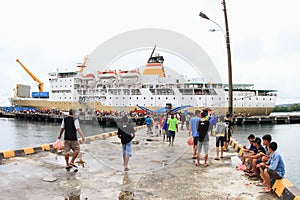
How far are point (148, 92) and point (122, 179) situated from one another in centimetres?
3255

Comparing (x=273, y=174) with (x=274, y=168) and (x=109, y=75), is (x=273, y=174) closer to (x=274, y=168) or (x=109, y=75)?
(x=274, y=168)

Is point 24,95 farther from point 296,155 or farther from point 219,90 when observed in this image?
point 296,155

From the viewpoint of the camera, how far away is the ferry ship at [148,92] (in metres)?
36.6

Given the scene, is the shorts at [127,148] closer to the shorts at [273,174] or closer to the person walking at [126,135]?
the person walking at [126,135]

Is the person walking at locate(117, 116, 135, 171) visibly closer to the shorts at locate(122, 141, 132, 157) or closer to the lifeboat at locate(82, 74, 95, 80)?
the shorts at locate(122, 141, 132, 157)

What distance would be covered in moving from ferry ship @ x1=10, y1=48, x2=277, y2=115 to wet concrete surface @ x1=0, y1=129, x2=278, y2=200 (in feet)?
88.9

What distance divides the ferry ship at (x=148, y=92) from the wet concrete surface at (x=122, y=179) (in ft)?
88.9

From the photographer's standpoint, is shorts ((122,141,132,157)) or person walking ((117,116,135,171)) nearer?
person walking ((117,116,135,171))

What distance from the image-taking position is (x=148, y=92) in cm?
3738

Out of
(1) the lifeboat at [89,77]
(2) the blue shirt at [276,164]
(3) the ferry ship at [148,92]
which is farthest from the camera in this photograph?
(1) the lifeboat at [89,77]

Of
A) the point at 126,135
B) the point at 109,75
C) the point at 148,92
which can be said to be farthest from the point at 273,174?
the point at 109,75

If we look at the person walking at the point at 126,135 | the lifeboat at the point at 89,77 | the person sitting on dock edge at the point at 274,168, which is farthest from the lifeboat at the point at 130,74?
the person sitting on dock edge at the point at 274,168

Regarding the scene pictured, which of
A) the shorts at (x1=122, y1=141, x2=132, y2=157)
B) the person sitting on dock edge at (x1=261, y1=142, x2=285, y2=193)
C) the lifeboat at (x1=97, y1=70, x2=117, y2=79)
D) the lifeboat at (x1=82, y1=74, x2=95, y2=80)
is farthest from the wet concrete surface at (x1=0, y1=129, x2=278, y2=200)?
the lifeboat at (x1=82, y1=74, x2=95, y2=80)

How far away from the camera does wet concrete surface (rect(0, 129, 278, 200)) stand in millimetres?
4070
